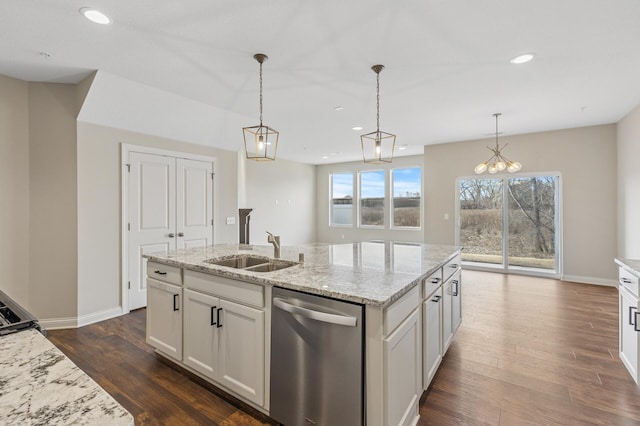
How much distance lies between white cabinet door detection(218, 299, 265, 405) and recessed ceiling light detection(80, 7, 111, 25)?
2170 mm

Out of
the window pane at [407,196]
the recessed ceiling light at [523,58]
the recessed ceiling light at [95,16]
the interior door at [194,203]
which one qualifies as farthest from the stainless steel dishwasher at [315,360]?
the window pane at [407,196]

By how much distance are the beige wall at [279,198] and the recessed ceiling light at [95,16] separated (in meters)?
4.37

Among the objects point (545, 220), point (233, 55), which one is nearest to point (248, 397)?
point (233, 55)

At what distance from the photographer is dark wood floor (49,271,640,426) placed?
6.55 feet

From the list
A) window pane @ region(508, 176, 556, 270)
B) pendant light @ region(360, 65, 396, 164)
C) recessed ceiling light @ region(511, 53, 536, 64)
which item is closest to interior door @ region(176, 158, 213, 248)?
pendant light @ region(360, 65, 396, 164)

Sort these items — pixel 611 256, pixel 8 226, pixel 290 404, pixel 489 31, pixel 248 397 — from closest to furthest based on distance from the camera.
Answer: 1. pixel 290 404
2. pixel 248 397
3. pixel 489 31
4. pixel 8 226
5. pixel 611 256

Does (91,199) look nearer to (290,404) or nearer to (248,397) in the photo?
(248,397)

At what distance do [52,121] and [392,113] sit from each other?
4185 millimetres

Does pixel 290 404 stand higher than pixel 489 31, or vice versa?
pixel 489 31

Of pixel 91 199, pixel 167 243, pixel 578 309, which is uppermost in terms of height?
pixel 91 199

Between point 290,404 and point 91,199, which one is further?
point 91,199

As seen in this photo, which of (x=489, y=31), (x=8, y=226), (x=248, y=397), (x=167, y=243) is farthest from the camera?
(x=167, y=243)

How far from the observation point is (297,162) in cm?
890

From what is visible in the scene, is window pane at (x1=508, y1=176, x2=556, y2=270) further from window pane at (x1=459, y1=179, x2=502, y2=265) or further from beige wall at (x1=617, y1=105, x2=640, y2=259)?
beige wall at (x1=617, y1=105, x2=640, y2=259)
